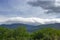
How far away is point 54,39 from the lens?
28.8m

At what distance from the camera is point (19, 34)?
120 feet

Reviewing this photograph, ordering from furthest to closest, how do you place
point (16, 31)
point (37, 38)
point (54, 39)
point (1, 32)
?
point (1, 32) → point (16, 31) → point (37, 38) → point (54, 39)

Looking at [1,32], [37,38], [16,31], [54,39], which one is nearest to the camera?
[54,39]

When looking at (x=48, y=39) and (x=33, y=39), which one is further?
(x=33, y=39)

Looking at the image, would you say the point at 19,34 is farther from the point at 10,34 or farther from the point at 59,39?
the point at 59,39

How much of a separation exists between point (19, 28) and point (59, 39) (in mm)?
11401

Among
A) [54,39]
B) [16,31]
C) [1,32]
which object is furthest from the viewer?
[1,32]

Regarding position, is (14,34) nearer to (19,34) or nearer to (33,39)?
(19,34)

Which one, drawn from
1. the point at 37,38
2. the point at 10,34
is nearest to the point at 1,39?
the point at 10,34

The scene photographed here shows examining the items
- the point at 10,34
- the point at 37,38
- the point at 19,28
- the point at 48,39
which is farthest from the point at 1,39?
the point at 48,39

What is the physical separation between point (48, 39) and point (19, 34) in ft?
29.5

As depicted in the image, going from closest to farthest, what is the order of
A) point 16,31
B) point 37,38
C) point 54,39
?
point 54,39 → point 37,38 → point 16,31

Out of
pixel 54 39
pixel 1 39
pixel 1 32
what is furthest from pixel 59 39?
pixel 1 32

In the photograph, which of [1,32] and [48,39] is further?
[1,32]
